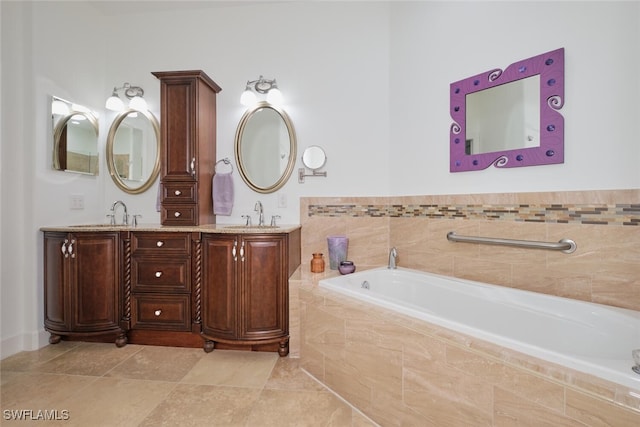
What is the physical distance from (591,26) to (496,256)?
129 cm

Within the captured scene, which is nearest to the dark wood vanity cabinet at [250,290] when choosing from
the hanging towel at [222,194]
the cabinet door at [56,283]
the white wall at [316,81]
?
the hanging towel at [222,194]

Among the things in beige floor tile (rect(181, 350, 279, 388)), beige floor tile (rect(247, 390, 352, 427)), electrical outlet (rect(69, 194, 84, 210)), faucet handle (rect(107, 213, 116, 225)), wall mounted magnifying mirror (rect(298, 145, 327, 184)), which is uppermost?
wall mounted magnifying mirror (rect(298, 145, 327, 184))

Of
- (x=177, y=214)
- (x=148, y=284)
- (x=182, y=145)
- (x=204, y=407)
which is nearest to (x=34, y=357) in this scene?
(x=148, y=284)

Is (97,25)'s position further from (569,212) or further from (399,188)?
(569,212)

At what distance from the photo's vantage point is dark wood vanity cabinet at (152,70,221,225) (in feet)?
7.45

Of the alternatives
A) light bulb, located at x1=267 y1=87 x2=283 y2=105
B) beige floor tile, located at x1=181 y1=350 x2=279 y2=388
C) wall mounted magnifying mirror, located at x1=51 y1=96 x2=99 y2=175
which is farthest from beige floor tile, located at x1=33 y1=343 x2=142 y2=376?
light bulb, located at x1=267 y1=87 x2=283 y2=105

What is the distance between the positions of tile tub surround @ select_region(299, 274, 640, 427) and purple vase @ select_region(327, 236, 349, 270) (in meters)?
0.52

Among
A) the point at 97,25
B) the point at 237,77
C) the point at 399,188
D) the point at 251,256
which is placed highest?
the point at 97,25

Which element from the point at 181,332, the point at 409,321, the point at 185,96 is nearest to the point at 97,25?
the point at 185,96

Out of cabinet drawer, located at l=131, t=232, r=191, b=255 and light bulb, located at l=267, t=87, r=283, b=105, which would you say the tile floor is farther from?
light bulb, located at l=267, t=87, r=283, b=105

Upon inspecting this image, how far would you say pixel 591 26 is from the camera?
1438 millimetres

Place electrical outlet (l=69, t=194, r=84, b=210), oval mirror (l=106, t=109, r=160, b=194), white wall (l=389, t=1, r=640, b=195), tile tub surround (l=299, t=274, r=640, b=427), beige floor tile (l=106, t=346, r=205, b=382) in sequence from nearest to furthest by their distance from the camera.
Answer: tile tub surround (l=299, t=274, r=640, b=427) < white wall (l=389, t=1, r=640, b=195) < beige floor tile (l=106, t=346, r=205, b=382) < electrical outlet (l=69, t=194, r=84, b=210) < oval mirror (l=106, t=109, r=160, b=194)

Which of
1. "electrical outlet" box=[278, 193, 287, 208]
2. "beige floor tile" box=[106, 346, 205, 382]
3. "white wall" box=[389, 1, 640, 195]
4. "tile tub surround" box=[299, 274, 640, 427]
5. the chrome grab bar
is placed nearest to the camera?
"tile tub surround" box=[299, 274, 640, 427]

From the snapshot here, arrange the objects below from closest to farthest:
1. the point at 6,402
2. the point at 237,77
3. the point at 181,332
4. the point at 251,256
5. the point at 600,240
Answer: the point at 600,240 → the point at 6,402 → the point at 251,256 → the point at 181,332 → the point at 237,77
